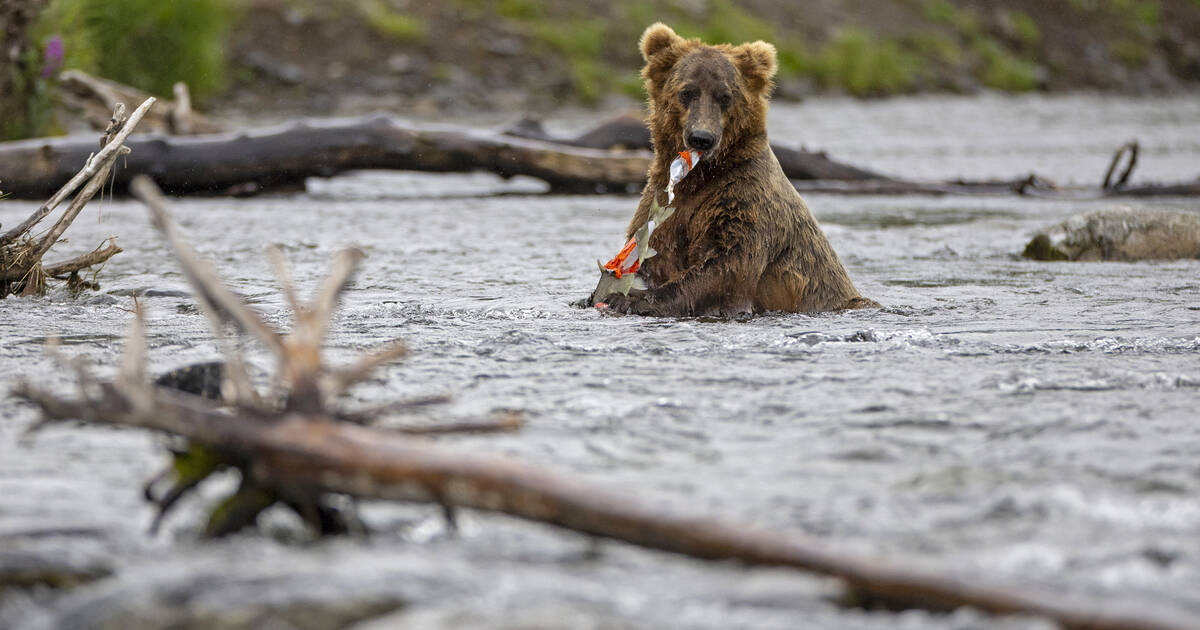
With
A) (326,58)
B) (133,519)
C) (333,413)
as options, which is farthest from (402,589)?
(326,58)

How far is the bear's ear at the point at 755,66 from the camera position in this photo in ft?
19.2

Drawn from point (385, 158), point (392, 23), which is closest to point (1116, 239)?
point (385, 158)

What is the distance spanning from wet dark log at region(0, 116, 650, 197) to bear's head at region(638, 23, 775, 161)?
4.58m

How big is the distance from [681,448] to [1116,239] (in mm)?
6143

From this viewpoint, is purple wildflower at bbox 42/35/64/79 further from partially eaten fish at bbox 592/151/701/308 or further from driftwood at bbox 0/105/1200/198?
partially eaten fish at bbox 592/151/701/308

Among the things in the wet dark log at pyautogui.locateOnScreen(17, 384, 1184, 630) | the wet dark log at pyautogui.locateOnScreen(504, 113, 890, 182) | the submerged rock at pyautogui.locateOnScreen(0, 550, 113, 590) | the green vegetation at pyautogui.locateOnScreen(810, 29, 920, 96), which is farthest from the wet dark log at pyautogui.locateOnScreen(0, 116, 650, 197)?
the green vegetation at pyautogui.locateOnScreen(810, 29, 920, 96)

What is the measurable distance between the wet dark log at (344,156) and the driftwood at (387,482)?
7.61m

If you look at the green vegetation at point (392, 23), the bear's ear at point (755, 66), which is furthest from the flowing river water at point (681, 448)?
the green vegetation at point (392, 23)

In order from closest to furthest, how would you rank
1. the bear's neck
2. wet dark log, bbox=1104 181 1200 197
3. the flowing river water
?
the flowing river water < the bear's neck < wet dark log, bbox=1104 181 1200 197

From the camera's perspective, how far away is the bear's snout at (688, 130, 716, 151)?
17.8ft

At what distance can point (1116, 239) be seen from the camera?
8.56m

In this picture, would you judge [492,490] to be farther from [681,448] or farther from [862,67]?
[862,67]

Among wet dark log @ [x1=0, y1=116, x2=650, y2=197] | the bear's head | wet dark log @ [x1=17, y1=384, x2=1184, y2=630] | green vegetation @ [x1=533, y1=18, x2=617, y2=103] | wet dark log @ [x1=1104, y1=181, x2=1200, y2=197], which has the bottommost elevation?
wet dark log @ [x1=17, y1=384, x2=1184, y2=630]

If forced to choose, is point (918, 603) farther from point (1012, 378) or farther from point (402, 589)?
point (1012, 378)
